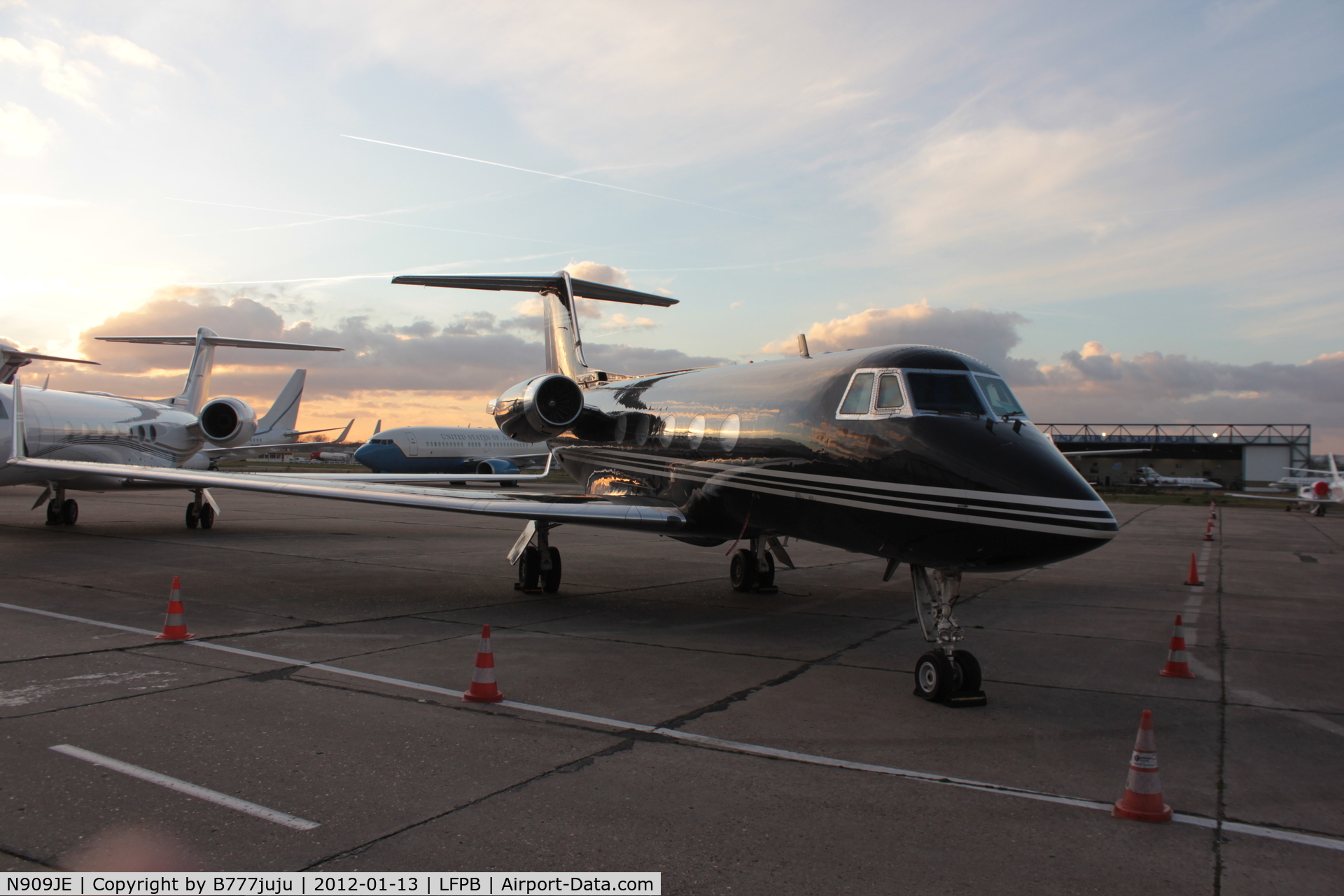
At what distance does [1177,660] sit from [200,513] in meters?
19.3

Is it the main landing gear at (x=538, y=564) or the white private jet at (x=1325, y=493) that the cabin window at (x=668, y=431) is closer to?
the main landing gear at (x=538, y=564)

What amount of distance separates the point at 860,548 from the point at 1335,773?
3.60 m

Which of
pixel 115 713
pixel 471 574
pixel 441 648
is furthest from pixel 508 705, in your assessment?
pixel 471 574

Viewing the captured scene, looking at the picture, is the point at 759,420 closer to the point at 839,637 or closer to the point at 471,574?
the point at 839,637

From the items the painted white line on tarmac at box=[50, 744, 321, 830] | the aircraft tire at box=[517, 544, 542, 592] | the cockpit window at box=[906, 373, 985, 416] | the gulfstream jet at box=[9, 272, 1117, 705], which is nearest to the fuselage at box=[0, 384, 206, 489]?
the gulfstream jet at box=[9, 272, 1117, 705]

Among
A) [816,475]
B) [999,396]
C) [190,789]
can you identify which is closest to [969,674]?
[816,475]

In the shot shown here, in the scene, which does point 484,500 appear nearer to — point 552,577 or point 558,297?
point 552,577

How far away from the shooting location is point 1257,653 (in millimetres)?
8711

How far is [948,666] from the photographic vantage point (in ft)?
21.2

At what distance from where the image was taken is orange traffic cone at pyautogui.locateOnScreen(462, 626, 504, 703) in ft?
20.3

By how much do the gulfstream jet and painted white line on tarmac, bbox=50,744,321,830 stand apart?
466cm

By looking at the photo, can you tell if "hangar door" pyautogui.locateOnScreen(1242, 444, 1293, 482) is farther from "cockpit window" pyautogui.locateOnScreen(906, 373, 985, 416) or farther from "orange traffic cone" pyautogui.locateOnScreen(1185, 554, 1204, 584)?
"cockpit window" pyautogui.locateOnScreen(906, 373, 985, 416)

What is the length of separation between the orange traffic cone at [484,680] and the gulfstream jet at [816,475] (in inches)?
A: 134

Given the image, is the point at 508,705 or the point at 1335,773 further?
the point at 508,705
